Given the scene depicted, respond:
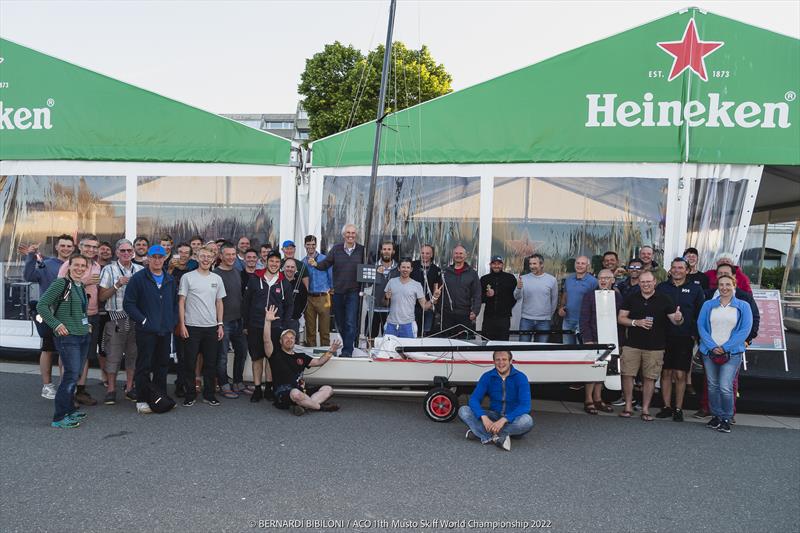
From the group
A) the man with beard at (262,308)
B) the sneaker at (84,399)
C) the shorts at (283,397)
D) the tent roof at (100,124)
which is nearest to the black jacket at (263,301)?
the man with beard at (262,308)

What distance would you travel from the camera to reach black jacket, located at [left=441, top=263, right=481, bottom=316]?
20.2ft

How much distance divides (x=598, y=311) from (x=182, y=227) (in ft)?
17.8

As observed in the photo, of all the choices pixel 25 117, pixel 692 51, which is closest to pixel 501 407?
pixel 692 51

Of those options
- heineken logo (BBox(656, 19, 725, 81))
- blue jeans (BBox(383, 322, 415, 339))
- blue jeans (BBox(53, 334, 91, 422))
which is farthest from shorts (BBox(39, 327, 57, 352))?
heineken logo (BBox(656, 19, 725, 81))

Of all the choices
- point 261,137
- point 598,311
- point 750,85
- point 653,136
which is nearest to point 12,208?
point 261,137

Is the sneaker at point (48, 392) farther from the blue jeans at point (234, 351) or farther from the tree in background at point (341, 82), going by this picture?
the tree in background at point (341, 82)

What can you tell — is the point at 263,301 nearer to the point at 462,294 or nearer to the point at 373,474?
the point at 462,294

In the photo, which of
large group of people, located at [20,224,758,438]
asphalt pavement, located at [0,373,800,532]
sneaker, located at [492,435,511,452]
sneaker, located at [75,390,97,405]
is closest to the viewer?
asphalt pavement, located at [0,373,800,532]

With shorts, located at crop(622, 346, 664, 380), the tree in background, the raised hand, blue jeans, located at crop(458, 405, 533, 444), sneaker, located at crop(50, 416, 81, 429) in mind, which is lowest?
sneaker, located at crop(50, 416, 81, 429)

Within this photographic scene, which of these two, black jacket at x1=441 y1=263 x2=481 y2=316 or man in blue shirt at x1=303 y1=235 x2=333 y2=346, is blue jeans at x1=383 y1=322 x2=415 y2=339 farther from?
man in blue shirt at x1=303 y1=235 x2=333 y2=346

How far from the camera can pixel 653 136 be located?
6441 mm

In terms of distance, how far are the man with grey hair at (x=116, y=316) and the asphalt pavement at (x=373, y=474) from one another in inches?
10.9

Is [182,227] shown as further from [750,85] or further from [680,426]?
[750,85]

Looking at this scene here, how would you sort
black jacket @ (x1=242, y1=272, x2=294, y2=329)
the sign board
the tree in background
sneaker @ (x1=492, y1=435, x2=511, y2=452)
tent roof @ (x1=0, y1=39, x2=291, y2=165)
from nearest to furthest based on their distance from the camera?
sneaker @ (x1=492, y1=435, x2=511, y2=452) < black jacket @ (x1=242, y1=272, x2=294, y2=329) < the sign board < tent roof @ (x1=0, y1=39, x2=291, y2=165) < the tree in background
